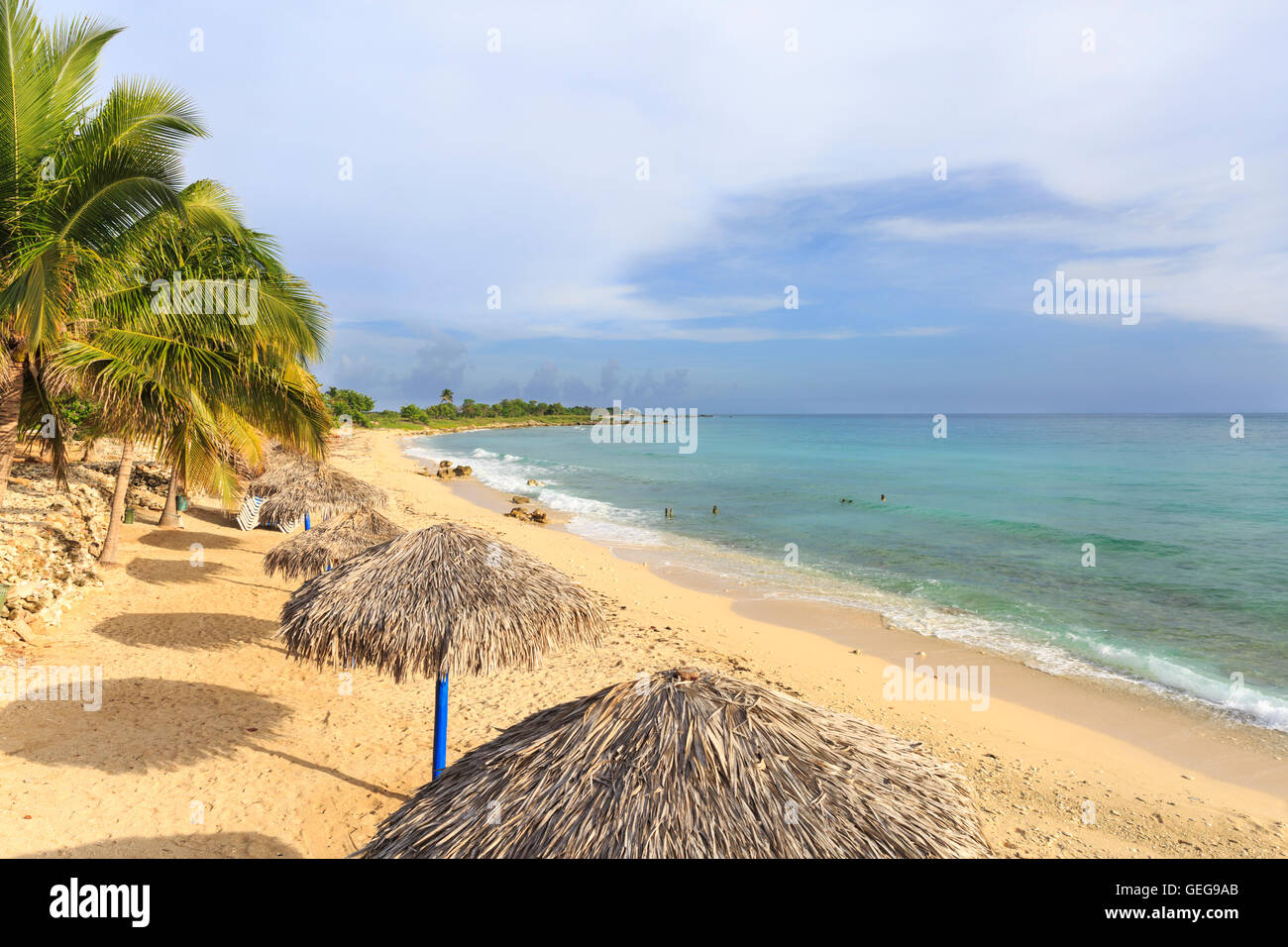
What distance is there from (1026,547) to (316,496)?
21.1 metres

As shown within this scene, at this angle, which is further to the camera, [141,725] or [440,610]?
[141,725]

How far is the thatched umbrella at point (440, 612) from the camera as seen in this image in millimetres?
5656

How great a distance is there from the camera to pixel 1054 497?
33594mm

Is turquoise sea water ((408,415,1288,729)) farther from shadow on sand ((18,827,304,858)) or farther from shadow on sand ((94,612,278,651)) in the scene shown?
shadow on sand ((18,827,304,858))

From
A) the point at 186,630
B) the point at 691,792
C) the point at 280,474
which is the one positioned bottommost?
the point at 186,630

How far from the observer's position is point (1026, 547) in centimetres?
2119

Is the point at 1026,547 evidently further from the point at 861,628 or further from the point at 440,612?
the point at 440,612

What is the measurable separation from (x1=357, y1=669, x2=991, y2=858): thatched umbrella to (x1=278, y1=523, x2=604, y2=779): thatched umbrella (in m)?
2.29

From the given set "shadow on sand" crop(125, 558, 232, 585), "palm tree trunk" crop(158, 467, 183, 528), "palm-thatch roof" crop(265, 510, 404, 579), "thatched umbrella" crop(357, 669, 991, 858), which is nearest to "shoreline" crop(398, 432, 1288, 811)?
"thatched umbrella" crop(357, 669, 991, 858)

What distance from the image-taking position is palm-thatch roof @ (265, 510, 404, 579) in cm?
963

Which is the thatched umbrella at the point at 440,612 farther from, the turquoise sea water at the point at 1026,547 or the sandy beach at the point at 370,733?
the turquoise sea water at the point at 1026,547

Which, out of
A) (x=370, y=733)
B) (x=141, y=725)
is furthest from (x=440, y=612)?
(x=141, y=725)
